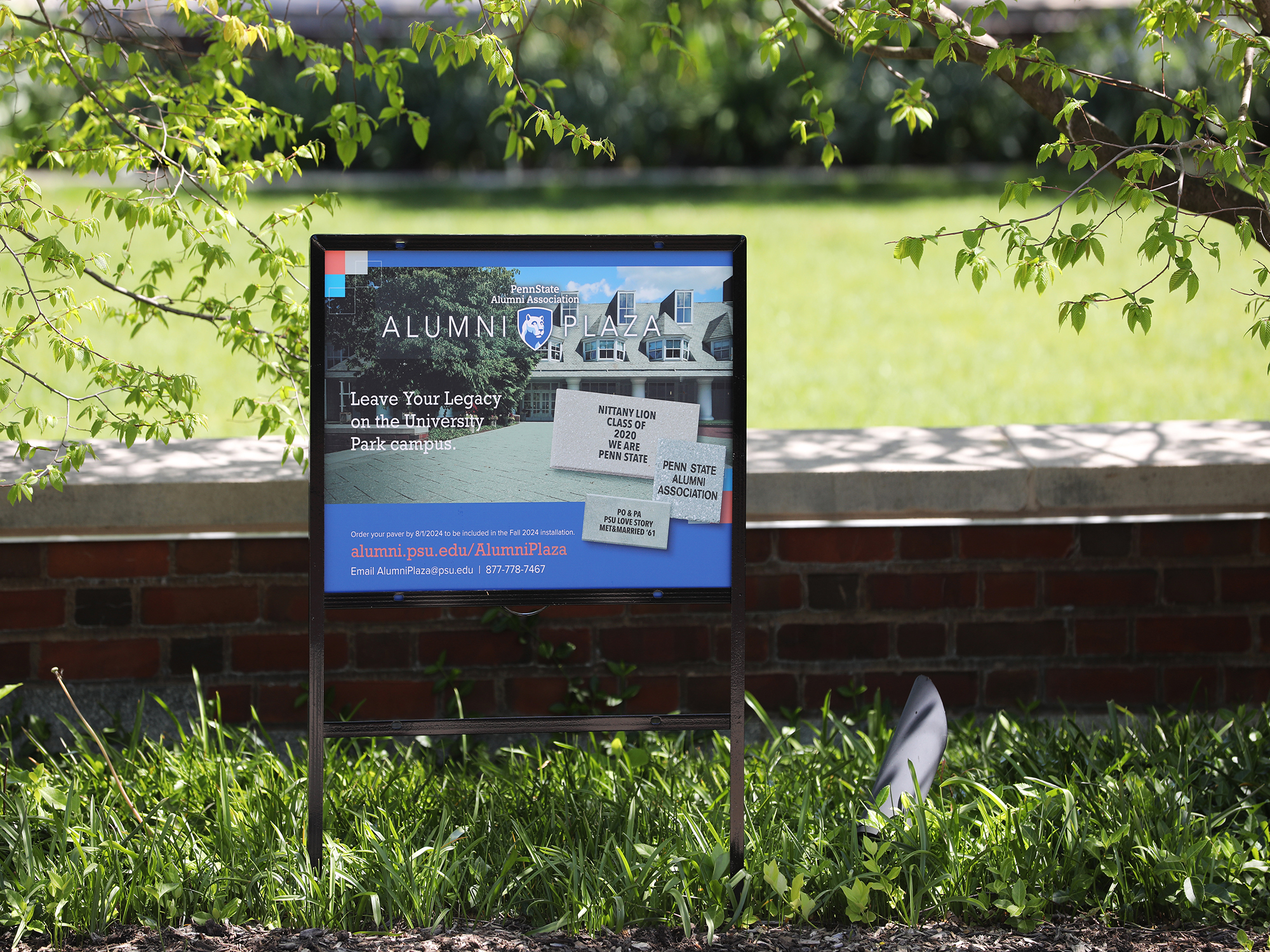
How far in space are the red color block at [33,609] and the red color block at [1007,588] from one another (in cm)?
277

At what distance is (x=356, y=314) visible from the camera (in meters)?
2.79

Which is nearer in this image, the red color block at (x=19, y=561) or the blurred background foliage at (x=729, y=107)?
the red color block at (x=19, y=561)

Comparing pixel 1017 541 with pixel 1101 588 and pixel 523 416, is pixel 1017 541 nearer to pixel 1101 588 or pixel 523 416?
pixel 1101 588

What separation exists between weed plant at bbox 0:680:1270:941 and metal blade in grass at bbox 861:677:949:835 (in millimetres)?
76

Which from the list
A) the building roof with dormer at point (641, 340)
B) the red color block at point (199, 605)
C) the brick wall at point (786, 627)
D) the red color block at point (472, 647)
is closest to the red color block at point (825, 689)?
the brick wall at point (786, 627)

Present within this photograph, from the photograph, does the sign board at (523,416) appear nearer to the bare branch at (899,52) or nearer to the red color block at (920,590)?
the bare branch at (899,52)

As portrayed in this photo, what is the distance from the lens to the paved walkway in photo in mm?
2809

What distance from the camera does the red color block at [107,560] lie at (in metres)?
3.58

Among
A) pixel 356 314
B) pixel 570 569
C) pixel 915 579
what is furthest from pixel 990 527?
pixel 356 314

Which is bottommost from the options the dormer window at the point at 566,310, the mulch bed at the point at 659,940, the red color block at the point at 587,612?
the mulch bed at the point at 659,940

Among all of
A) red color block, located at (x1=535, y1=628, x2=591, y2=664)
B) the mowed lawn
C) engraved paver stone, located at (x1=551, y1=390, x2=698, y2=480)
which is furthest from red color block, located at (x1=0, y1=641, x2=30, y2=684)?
the mowed lawn

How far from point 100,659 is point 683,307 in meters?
2.11

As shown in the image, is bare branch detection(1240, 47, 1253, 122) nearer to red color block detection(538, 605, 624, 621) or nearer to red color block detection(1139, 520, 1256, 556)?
red color block detection(1139, 520, 1256, 556)

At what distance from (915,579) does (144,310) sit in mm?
2427
